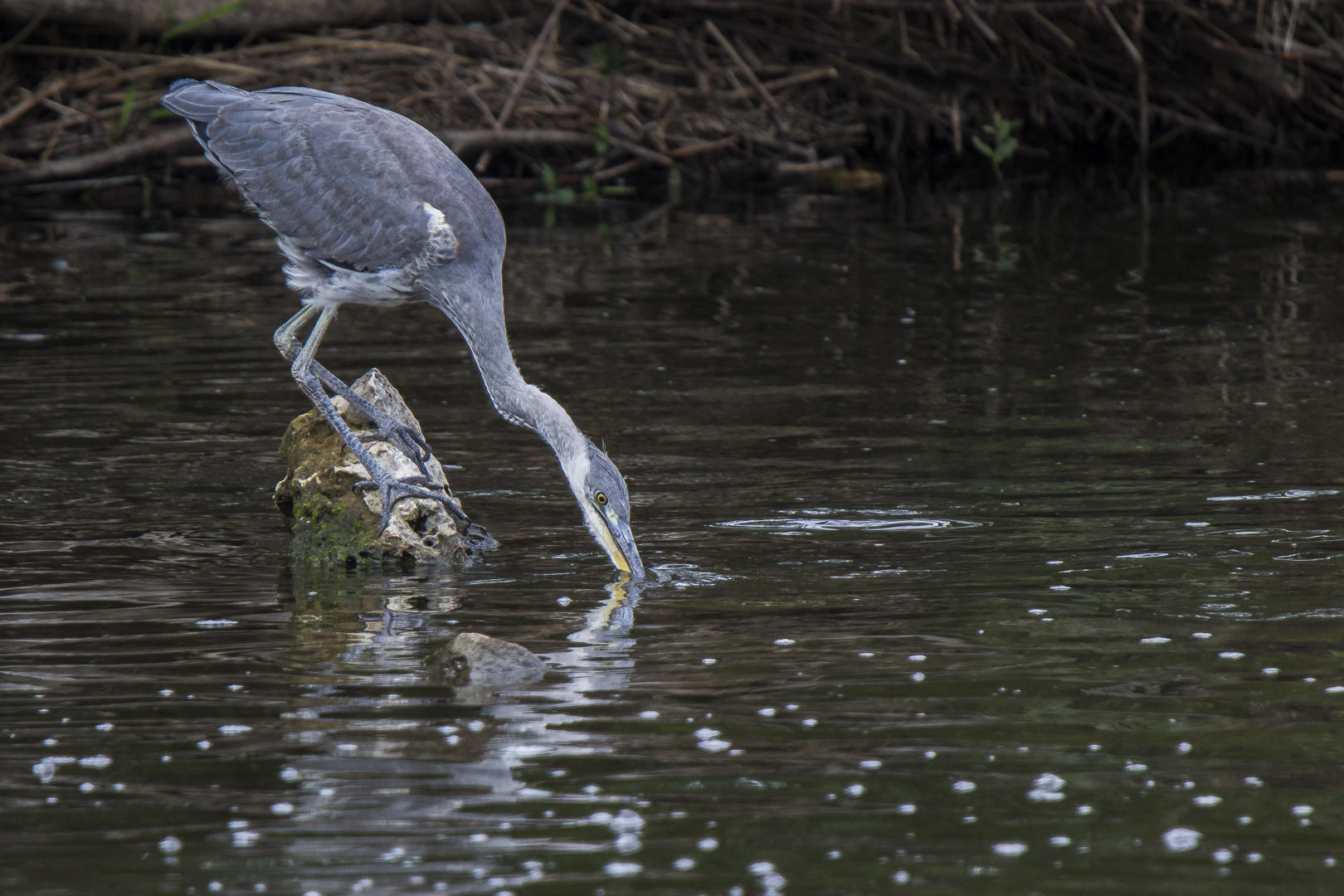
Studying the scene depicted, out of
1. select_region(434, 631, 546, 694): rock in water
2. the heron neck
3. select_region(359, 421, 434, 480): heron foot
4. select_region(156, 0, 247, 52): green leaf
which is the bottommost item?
select_region(434, 631, 546, 694): rock in water

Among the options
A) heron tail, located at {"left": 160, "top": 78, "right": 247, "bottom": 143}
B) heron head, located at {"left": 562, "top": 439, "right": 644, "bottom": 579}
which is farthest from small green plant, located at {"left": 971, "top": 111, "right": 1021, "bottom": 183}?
heron head, located at {"left": 562, "top": 439, "right": 644, "bottom": 579}

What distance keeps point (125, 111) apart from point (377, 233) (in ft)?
33.7

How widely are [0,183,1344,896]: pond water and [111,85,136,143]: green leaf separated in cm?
499

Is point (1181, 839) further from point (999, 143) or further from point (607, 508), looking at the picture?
point (999, 143)

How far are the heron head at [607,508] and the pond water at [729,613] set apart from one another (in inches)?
7.2

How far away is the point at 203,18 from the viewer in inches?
645

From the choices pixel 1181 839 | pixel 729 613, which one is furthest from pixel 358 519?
pixel 1181 839

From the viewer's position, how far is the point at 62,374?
407 inches

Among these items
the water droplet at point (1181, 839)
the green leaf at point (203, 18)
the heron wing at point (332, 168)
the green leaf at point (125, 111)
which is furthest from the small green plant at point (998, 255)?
the water droplet at point (1181, 839)

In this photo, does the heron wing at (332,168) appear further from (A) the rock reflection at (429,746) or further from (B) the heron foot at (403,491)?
(A) the rock reflection at (429,746)

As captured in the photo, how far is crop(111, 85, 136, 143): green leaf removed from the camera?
54.7 ft

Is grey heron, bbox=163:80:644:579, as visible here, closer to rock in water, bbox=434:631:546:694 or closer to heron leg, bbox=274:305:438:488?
heron leg, bbox=274:305:438:488

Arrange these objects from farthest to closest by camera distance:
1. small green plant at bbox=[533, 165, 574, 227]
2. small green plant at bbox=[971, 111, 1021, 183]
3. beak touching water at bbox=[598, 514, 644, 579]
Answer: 1. small green plant at bbox=[971, 111, 1021, 183]
2. small green plant at bbox=[533, 165, 574, 227]
3. beak touching water at bbox=[598, 514, 644, 579]

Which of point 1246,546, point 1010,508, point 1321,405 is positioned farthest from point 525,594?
point 1321,405
